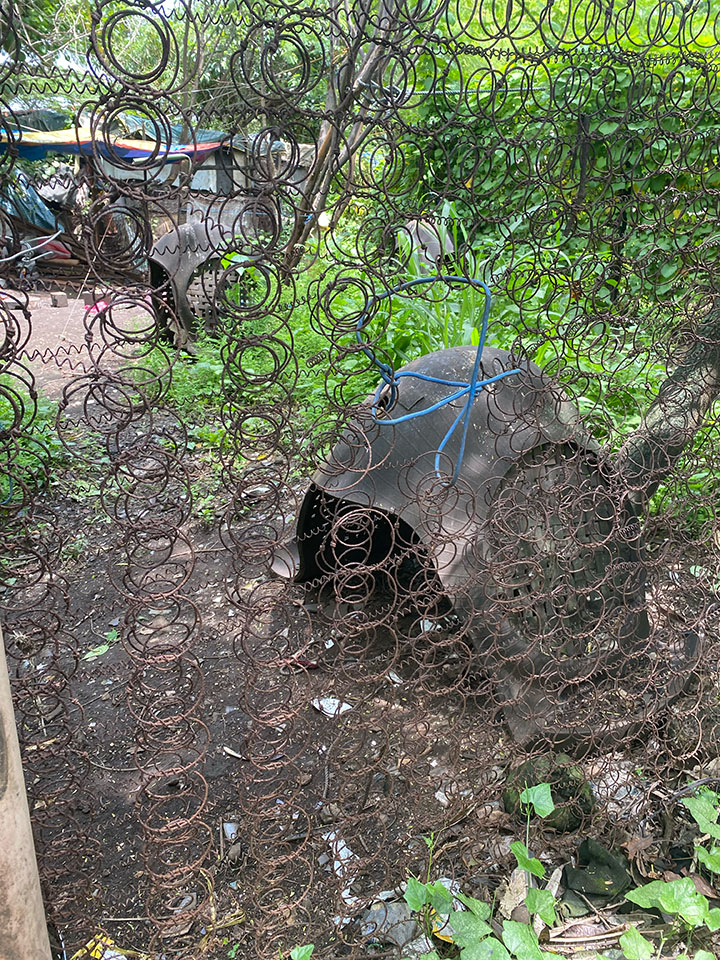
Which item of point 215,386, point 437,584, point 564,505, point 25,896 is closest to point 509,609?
point 437,584

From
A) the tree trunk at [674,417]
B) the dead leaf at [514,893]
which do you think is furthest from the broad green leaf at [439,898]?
the tree trunk at [674,417]

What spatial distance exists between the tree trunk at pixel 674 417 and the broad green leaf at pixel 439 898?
1.32 m

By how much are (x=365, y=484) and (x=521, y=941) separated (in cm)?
131

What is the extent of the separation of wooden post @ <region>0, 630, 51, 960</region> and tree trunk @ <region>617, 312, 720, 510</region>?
189cm

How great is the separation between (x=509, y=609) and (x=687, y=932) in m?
1.03

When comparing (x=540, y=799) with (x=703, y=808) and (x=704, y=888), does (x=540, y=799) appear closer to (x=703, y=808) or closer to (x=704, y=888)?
(x=703, y=808)

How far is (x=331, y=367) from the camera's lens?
5.29ft

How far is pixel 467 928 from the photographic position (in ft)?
5.76

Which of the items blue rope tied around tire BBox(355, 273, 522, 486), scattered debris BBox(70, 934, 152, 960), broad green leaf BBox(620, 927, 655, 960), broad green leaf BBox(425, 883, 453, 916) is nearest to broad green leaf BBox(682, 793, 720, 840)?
broad green leaf BBox(620, 927, 655, 960)

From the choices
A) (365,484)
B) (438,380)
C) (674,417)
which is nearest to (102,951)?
(365,484)

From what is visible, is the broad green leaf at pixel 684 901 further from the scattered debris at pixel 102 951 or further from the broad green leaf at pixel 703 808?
the scattered debris at pixel 102 951

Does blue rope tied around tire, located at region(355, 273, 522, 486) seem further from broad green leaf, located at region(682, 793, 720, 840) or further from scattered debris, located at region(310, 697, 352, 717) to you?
broad green leaf, located at region(682, 793, 720, 840)

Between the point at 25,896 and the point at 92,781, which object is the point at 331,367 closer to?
the point at 25,896

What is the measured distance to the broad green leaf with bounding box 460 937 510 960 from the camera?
5.55ft
